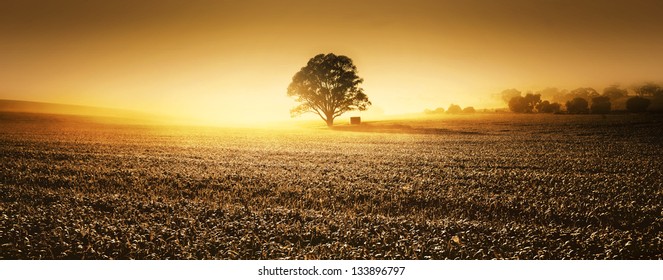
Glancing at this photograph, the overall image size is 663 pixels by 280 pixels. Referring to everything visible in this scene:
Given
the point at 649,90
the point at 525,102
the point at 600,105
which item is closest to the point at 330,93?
the point at 525,102

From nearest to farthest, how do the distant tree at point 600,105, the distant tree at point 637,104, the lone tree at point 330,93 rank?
1. the distant tree at point 637,104
2. the distant tree at point 600,105
3. the lone tree at point 330,93

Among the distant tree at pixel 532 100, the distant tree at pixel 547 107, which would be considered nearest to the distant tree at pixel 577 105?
the distant tree at pixel 547 107

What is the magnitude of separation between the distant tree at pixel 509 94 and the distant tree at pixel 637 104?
336cm

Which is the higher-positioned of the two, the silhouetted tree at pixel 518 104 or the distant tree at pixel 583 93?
the distant tree at pixel 583 93

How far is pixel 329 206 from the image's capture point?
252 inches

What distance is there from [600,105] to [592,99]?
3.50 feet

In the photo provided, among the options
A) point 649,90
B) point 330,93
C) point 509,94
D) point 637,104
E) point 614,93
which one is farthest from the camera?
point 330,93

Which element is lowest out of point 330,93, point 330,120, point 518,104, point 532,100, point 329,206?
point 329,206

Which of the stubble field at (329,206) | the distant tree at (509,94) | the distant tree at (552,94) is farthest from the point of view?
the distant tree at (509,94)

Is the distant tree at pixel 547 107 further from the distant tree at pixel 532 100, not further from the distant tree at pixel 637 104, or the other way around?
the distant tree at pixel 637 104

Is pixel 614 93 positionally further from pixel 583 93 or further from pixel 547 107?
pixel 547 107

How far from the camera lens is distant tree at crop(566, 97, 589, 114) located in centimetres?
1162

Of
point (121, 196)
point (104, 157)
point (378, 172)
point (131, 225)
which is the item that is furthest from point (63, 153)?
point (378, 172)

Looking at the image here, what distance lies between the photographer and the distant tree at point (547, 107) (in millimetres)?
12820
